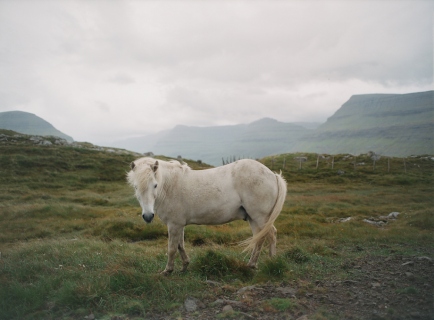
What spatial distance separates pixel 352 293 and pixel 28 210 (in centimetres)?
1799

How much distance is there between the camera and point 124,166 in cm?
4100

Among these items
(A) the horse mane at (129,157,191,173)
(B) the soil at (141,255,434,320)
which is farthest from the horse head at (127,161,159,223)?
(B) the soil at (141,255,434,320)

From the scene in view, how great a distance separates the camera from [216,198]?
7.20m

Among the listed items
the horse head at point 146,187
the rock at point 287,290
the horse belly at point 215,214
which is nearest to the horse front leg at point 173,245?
the horse belly at point 215,214

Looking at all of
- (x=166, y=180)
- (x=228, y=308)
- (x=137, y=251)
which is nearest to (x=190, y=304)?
→ (x=228, y=308)

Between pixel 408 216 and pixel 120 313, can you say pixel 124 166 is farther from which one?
pixel 120 313

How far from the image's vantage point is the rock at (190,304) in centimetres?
498

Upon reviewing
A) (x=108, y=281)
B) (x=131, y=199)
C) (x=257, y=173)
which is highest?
(x=257, y=173)

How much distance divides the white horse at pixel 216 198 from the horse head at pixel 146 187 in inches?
10.5

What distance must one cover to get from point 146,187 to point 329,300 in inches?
167

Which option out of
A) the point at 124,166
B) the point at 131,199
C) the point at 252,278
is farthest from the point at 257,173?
the point at 124,166

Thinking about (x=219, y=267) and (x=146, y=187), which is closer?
(x=146, y=187)

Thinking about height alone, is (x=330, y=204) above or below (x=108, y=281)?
below

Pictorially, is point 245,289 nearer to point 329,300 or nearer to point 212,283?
point 212,283
